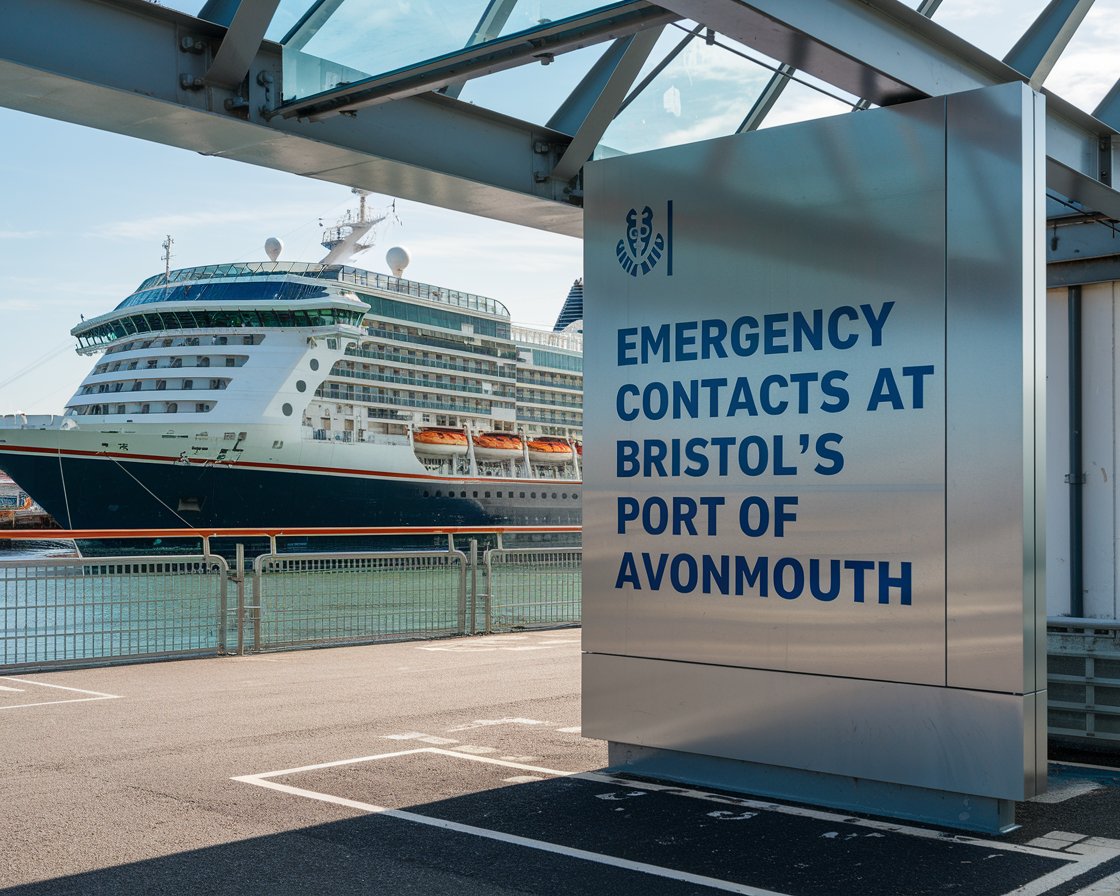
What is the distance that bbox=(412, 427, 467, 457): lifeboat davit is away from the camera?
144 ft

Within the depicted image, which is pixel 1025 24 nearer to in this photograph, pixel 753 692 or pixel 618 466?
pixel 618 466

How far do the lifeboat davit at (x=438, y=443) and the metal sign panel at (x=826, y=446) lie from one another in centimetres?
3833

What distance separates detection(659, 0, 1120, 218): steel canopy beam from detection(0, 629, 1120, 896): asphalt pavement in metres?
2.70

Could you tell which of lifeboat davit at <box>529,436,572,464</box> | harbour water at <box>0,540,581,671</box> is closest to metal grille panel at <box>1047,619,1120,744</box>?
harbour water at <box>0,540,581,671</box>

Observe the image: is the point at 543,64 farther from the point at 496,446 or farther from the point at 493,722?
the point at 496,446

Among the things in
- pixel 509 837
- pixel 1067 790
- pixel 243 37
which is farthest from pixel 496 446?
pixel 509 837

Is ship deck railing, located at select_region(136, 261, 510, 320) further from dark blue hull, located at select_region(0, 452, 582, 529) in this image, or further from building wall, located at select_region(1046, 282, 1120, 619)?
building wall, located at select_region(1046, 282, 1120, 619)

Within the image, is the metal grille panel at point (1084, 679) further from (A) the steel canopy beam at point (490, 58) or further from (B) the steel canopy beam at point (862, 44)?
(A) the steel canopy beam at point (490, 58)

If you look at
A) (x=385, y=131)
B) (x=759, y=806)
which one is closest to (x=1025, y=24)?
(x=385, y=131)

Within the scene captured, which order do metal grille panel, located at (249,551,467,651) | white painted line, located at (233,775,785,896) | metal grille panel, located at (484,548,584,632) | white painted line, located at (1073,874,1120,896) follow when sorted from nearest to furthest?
white painted line, located at (1073,874,1120,896) → white painted line, located at (233,775,785,896) → metal grille panel, located at (249,551,467,651) → metal grille panel, located at (484,548,584,632)

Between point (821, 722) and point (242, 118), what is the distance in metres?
3.76

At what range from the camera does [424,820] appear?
14.8ft

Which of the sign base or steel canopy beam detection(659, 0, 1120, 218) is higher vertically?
steel canopy beam detection(659, 0, 1120, 218)

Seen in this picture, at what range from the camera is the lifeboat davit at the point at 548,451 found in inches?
1964
